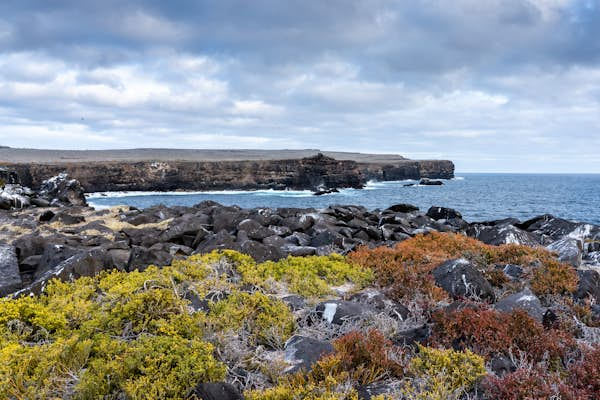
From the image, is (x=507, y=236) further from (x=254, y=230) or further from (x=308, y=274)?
(x=308, y=274)

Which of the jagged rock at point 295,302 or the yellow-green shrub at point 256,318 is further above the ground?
the yellow-green shrub at point 256,318

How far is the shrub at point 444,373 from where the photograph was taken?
427cm

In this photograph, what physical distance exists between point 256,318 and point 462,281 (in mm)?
4269

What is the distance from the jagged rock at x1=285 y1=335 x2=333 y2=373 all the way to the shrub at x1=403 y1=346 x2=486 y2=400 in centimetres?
109

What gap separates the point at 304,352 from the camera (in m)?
5.09

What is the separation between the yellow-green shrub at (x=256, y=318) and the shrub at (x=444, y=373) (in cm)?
192

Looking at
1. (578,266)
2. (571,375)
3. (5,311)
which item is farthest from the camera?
(578,266)

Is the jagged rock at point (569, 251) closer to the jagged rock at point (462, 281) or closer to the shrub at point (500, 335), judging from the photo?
the jagged rock at point (462, 281)

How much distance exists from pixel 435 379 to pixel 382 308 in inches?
105

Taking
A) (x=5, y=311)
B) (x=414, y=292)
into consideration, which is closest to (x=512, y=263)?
(x=414, y=292)

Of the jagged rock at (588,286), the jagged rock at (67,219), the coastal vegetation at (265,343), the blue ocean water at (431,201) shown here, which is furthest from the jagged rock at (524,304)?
the blue ocean water at (431,201)

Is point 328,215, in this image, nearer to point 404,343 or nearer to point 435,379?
point 404,343

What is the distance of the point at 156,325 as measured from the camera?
5184 mm

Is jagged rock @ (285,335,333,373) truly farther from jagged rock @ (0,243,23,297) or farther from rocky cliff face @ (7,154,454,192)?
rocky cliff face @ (7,154,454,192)
